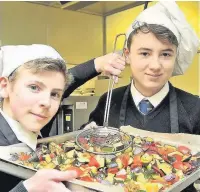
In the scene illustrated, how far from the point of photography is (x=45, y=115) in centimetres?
55

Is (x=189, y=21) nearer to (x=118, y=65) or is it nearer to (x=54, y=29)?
(x=54, y=29)

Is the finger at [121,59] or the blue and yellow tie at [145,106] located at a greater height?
the finger at [121,59]

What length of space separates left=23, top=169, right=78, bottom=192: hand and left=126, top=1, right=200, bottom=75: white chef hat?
0.46 meters

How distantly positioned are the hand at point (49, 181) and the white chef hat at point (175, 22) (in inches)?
18.2

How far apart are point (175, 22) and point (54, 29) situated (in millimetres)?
1496

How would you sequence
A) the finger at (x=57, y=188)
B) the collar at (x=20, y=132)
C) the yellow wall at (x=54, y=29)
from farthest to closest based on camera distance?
1. the yellow wall at (x=54, y=29)
2. the collar at (x=20, y=132)
3. the finger at (x=57, y=188)

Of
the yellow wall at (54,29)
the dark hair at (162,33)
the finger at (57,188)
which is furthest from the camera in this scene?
the yellow wall at (54,29)

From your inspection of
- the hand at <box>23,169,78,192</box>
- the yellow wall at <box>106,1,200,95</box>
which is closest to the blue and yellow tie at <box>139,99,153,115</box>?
the hand at <box>23,169,78,192</box>

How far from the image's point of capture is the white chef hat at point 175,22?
2.35 ft

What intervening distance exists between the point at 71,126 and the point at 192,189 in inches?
52.2

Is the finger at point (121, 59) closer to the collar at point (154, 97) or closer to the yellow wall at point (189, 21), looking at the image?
the collar at point (154, 97)

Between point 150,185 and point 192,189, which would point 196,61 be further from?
point 150,185

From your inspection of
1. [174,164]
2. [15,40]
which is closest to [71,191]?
[174,164]

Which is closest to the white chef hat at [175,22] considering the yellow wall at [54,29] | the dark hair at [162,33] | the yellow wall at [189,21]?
the dark hair at [162,33]
